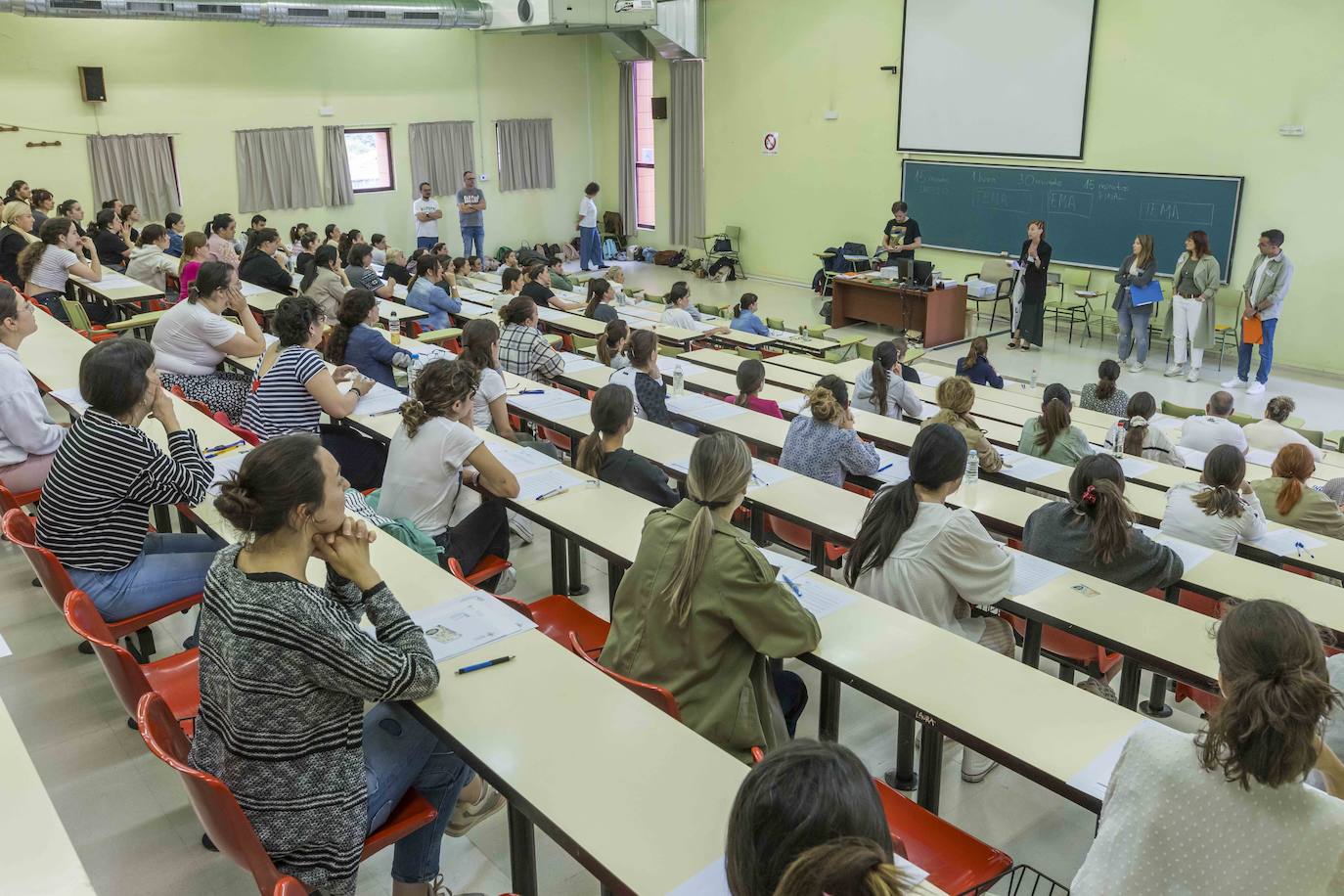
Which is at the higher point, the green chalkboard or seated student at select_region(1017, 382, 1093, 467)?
the green chalkboard

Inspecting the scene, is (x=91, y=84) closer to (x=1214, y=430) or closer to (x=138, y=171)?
(x=138, y=171)

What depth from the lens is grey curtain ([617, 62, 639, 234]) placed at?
15.9 m

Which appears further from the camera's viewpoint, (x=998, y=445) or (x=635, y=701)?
(x=998, y=445)

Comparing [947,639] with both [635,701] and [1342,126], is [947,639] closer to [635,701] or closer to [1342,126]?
[635,701]

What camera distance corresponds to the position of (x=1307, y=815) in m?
1.77

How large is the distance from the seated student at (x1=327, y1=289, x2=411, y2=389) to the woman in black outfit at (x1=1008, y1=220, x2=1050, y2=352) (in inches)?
271

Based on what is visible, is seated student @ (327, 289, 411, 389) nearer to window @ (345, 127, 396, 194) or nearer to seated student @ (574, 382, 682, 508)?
seated student @ (574, 382, 682, 508)

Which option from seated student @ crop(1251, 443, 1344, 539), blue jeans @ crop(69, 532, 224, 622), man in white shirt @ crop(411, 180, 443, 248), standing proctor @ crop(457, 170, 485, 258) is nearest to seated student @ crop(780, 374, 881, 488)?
Answer: seated student @ crop(1251, 443, 1344, 539)

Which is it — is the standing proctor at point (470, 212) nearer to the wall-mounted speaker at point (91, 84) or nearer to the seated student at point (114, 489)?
the wall-mounted speaker at point (91, 84)

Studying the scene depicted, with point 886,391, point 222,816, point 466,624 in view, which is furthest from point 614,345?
point 222,816

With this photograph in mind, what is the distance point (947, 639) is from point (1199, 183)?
8748 millimetres

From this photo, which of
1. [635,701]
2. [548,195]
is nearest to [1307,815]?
[635,701]

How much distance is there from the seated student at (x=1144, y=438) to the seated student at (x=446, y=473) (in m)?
3.36

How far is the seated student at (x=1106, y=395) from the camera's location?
22.0 feet
